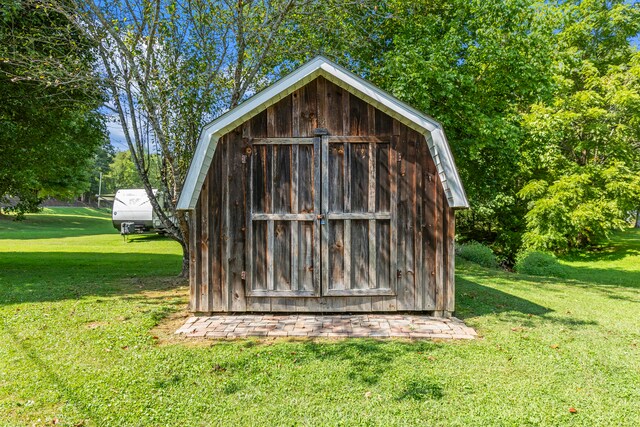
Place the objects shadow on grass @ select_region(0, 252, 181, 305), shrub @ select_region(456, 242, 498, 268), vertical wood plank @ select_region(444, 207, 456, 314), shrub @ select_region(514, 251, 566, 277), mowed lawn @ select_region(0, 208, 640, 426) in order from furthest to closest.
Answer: shrub @ select_region(456, 242, 498, 268)
shrub @ select_region(514, 251, 566, 277)
shadow on grass @ select_region(0, 252, 181, 305)
vertical wood plank @ select_region(444, 207, 456, 314)
mowed lawn @ select_region(0, 208, 640, 426)

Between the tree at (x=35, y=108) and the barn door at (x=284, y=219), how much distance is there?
431 centimetres

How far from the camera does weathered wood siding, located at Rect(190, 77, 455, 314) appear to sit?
19.3 feet

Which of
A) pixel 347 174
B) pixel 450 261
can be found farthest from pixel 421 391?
pixel 347 174

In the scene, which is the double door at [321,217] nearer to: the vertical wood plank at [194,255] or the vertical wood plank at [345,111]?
the vertical wood plank at [345,111]

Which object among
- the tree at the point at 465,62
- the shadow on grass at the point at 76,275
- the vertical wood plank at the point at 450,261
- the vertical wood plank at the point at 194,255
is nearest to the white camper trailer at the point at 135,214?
the shadow on grass at the point at 76,275

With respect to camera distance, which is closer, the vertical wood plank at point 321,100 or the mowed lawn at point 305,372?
the mowed lawn at point 305,372

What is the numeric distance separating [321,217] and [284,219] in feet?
1.92

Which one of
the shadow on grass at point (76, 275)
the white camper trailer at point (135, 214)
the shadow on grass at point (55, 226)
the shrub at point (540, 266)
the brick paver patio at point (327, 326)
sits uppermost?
the white camper trailer at point (135, 214)

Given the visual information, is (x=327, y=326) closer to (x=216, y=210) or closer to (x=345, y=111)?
(x=216, y=210)

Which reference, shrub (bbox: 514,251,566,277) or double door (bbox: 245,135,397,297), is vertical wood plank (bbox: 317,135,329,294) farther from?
shrub (bbox: 514,251,566,277)

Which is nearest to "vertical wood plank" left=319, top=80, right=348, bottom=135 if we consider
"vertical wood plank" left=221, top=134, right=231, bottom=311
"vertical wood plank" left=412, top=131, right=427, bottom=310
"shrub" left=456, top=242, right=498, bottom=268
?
"vertical wood plank" left=412, top=131, right=427, bottom=310

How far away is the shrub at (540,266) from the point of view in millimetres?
13336

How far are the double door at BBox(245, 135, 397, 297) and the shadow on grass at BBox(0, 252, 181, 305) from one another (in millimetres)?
3562

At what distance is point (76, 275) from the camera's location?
30.7 ft
